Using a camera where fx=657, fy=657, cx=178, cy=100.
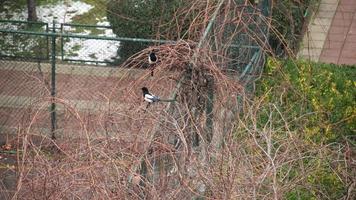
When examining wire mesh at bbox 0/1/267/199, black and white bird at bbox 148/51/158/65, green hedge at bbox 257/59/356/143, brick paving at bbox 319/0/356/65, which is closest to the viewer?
wire mesh at bbox 0/1/267/199

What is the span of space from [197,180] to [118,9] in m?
8.07

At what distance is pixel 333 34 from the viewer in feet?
42.5

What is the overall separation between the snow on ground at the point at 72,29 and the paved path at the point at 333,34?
12.4 ft

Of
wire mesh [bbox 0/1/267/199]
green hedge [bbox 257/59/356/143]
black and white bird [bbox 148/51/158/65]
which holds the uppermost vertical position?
black and white bird [bbox 148/51/158/65]

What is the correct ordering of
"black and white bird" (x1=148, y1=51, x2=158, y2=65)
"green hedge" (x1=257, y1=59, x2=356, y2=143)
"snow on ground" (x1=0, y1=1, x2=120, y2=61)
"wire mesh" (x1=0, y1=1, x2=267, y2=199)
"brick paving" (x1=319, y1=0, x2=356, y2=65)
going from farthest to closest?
"snow on ground" (x1=0, y1=1, x2=120, y2=61), "brick paving" (x1=319, y1=0, x2=356, y2=65), "green hedge" (x1=257, y1=59, x2=356, y2=143), "black and white bird" (x1=148, y1=51, x2=158, y2=65), "wire mesh" (x1=0, y1=1, x2=267, y2=199)

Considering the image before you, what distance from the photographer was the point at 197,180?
5.01m

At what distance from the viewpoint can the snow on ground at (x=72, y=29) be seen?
507 inches

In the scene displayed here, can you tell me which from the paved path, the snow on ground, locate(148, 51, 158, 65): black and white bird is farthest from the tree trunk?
locate(148, 51, 158, 65): black and white bird

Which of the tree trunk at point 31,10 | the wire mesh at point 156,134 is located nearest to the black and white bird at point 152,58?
the wire mesh at point 156,134

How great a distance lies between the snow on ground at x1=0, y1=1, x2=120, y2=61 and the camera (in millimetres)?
12875

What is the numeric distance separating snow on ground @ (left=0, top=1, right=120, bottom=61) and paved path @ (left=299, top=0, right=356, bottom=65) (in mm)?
3792

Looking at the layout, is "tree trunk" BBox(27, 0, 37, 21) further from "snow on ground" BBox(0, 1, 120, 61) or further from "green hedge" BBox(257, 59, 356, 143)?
"green hedge" BBox(257, 59, 356, 143)

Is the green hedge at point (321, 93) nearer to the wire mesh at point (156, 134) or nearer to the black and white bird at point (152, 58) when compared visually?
Result: the wire mesh at point (156, 134)

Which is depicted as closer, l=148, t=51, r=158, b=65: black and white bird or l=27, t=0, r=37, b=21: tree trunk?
l=148, t=51, r=158, b=65: black and white bird
